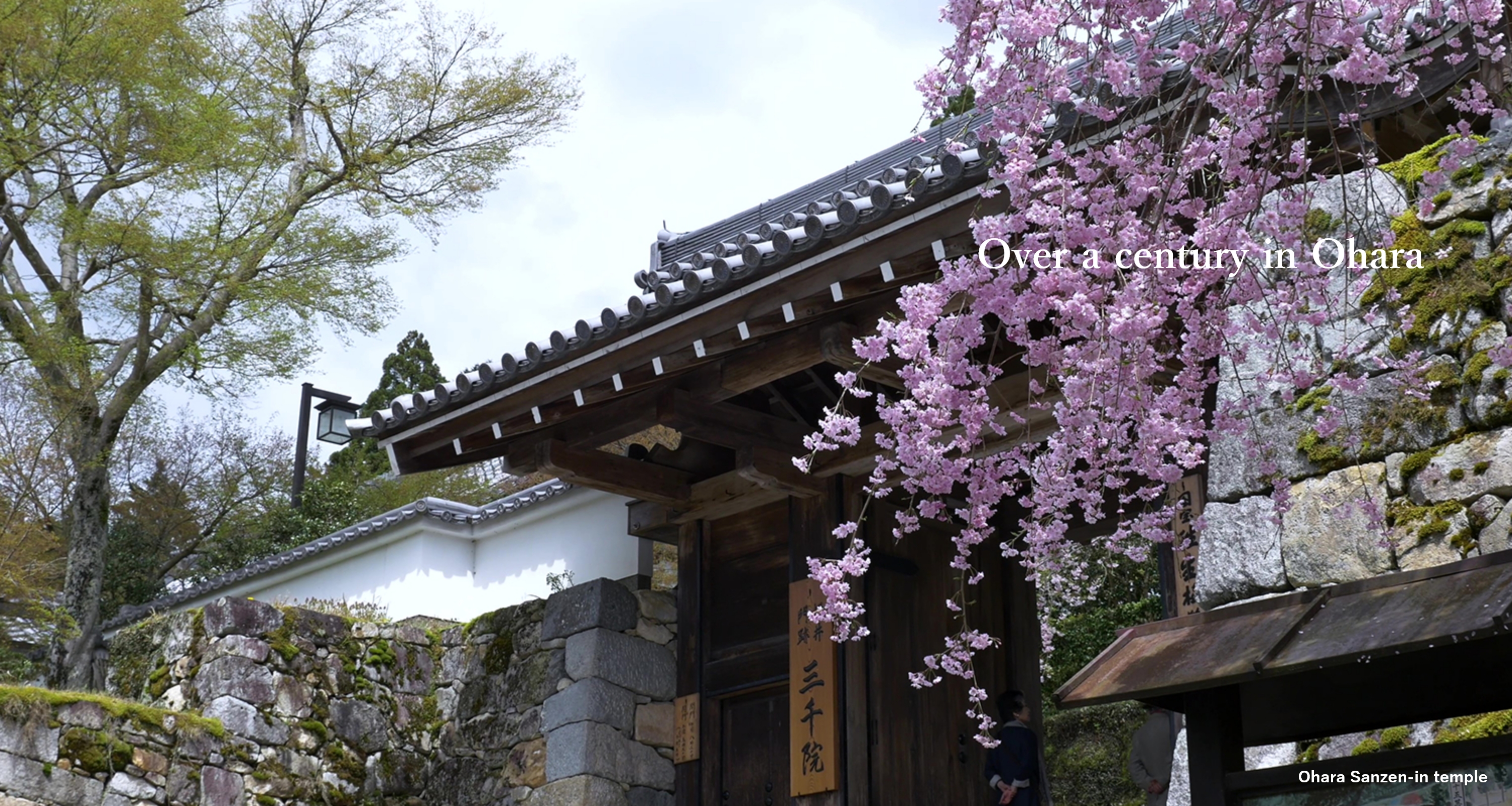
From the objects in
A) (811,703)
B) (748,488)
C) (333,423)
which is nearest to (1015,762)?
(811,703)

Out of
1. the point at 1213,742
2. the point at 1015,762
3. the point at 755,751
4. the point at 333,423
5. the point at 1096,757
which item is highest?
the point at 333,423

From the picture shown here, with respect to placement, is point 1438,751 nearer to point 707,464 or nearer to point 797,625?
point 797,625

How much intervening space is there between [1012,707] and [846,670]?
82 centimetres

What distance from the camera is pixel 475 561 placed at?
10289 mm

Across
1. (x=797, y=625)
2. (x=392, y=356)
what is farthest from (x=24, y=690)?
(x=392, y=356)

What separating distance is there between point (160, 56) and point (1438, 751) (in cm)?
1206

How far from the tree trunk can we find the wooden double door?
18.9 feet

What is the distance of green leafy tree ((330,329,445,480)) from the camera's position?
20234 mm

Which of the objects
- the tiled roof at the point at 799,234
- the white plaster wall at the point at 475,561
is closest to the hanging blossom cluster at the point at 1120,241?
the tiled roof at the point at 799,234

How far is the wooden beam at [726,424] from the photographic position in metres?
6.52

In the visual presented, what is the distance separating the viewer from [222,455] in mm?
18531

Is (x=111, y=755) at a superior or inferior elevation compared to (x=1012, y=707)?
inferior

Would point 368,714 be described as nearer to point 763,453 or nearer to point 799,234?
point 763,453

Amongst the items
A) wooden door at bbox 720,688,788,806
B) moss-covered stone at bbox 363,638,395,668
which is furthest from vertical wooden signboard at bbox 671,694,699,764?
moss-covered stone at bbox 363,638,395,668
